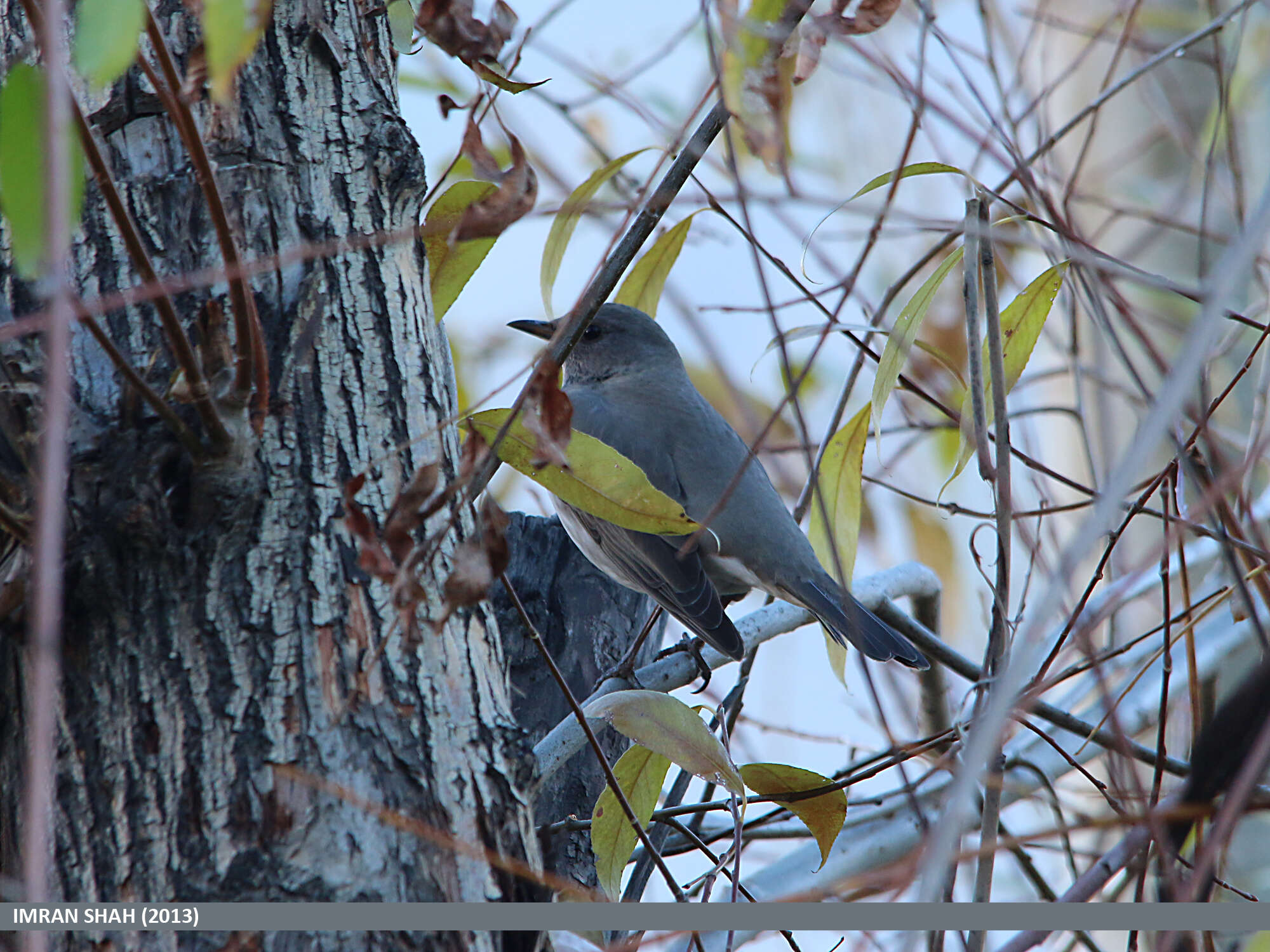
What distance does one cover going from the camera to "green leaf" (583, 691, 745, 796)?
1.63 metres

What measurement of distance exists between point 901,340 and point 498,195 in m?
0.69

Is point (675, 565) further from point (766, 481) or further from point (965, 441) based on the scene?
point (965, 441)

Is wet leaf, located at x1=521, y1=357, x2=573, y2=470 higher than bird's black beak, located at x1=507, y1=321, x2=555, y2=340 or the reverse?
the reverse

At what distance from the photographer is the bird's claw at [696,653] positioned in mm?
2846

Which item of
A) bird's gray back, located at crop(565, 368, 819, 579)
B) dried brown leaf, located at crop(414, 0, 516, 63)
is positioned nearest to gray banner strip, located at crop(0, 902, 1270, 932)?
dried brown leaf, located at crop(414, 0, 516, 63)

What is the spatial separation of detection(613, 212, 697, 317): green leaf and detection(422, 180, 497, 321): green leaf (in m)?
0.58

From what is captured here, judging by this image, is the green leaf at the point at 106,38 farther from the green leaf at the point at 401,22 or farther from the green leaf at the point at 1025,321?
the green leaf at the point at 1025,321

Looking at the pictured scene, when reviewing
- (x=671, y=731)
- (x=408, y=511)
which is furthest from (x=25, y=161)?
(x=671, y=731)

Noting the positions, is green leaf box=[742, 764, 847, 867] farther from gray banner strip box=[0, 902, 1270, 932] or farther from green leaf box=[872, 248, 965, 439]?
gray banner strip box=[0, 902, 1270, 932]

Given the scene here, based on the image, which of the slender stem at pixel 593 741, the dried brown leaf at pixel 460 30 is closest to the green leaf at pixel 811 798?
the slender stem at pixel 593 741

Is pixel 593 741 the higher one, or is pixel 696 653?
pixel 696 653

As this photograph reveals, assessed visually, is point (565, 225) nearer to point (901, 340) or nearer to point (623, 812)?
point (901, 340)

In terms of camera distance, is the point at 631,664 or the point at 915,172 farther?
the point at 631,664

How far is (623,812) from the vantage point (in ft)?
5.69
